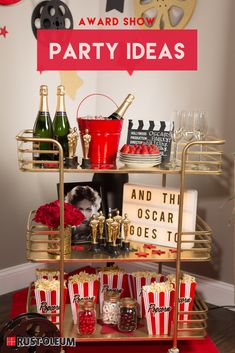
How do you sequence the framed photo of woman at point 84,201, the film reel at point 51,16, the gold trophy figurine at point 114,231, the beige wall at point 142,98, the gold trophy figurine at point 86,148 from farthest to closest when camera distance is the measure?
the film reel at point 51,16
the beige wall at point 142,98
the framed photo of woman at point 84,201
the gold trophy figurine at point 114,231
the gold trophy figurine at point 86,148

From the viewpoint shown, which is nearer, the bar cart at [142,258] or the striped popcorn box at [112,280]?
the bar cart at [142,258]

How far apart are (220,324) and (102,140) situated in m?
1.12

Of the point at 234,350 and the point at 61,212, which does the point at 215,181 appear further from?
the point at 61,212

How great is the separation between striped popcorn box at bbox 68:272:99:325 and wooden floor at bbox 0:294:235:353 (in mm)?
513

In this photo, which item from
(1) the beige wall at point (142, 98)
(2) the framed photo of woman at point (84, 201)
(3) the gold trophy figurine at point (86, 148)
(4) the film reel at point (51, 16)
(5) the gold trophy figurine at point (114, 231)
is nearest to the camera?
(3) the gold trophy figurine at point (86, 148)

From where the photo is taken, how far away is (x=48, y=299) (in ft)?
6.56

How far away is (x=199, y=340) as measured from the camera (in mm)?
2160

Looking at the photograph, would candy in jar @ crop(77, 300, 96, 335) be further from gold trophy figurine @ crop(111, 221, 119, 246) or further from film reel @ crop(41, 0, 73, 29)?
film reel @ crop(41, 0, 73, 29)

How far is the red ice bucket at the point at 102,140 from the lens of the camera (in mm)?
1905

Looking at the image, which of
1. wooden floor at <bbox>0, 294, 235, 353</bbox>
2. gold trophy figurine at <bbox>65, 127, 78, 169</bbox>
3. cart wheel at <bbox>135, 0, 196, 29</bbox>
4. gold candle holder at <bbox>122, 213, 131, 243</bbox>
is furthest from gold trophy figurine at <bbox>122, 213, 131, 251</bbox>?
cart wheel at <bbox>135, 0, 196, 29</bbox>

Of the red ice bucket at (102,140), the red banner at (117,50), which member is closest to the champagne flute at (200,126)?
the red ice bucket at (102,140)

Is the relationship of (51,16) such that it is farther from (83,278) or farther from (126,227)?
(83,278)

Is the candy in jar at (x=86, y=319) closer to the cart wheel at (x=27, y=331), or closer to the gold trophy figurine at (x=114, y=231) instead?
the cart wheel at (x=27, y=331)

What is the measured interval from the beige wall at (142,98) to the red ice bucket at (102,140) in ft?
2.52
